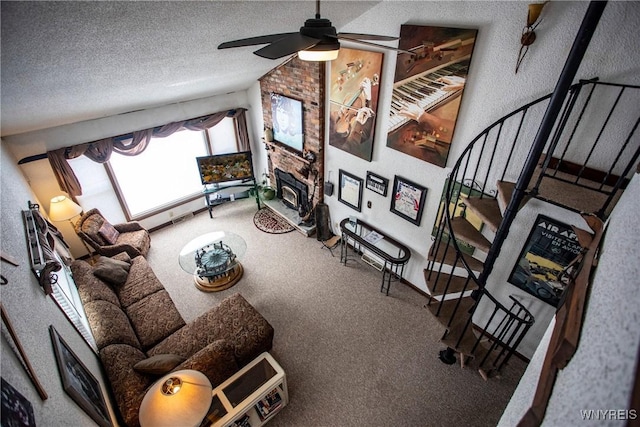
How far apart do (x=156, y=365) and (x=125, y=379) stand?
0.25 m

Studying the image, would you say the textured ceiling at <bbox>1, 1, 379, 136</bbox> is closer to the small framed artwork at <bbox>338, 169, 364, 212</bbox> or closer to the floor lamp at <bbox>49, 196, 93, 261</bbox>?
the floor lamp at <bbox>49, 196, 93, 261</bbox>

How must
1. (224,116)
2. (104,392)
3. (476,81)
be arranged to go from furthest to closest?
1. (224,116)
2. (476,81)
3. (104,392)

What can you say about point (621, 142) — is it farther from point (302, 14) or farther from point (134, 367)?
point (134, 367)

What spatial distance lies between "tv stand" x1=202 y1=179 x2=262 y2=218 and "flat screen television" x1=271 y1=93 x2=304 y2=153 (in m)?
1.20

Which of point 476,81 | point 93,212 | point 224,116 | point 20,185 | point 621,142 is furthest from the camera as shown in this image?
point 224,116

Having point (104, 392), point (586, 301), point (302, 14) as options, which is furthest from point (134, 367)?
point (302, 14)

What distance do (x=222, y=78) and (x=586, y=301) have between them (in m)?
4.76

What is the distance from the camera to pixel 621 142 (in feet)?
7.55

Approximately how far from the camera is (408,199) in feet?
13.0

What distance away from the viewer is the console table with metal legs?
13.9 feet

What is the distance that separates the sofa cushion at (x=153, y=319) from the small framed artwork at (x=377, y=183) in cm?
301

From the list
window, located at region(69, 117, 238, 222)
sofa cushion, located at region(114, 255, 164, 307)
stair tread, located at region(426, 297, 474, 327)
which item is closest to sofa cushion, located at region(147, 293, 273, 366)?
sofa cushion, located at region(114, 255, 164, 307)

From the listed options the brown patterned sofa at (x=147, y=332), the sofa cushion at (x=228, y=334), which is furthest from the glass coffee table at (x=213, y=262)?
the sofa cushion at (x=228, y=334)

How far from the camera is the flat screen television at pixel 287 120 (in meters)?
4.95
